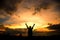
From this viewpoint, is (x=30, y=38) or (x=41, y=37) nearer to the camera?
(x=30, y=38)

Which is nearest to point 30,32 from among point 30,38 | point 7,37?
point 30,38

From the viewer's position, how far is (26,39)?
149 ft

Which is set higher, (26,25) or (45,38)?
(26,25)

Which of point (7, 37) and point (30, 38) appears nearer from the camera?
point (30, 38)

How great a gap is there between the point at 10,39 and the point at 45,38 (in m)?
9.44

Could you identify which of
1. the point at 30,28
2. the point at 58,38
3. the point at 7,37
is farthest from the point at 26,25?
the point at 58,38

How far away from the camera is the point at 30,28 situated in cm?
4528

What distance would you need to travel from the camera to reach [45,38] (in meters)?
46.5

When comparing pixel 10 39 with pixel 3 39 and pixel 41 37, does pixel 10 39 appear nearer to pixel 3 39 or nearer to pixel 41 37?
pixel 3 39

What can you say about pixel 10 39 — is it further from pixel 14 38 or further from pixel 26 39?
pixel 26 39

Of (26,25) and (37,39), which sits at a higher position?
(26,25)

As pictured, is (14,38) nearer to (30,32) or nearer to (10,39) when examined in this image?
(10,39)

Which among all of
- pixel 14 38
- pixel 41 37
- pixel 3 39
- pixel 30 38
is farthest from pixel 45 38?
pixel 3 39

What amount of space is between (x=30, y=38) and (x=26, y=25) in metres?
5.58
